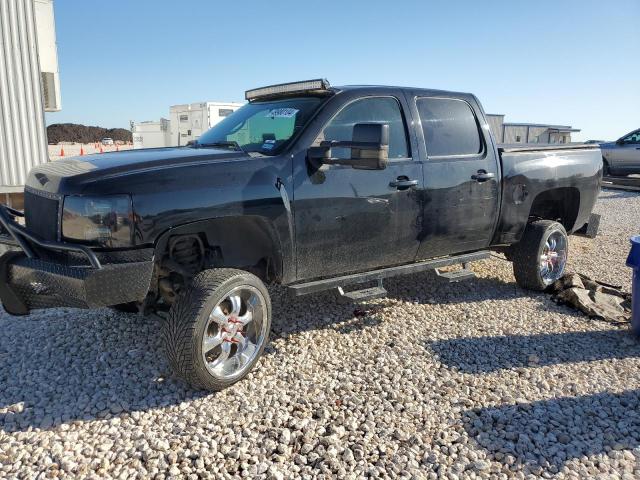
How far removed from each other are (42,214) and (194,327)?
4.02 feet

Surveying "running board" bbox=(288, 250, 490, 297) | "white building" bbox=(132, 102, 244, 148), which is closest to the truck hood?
"running board" bbox=(288, 250, 490, 297)

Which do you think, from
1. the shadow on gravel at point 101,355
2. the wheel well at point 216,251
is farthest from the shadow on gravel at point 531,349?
the wheel well at point 216,251

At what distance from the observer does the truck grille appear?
3.20 meters

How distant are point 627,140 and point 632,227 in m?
9.63

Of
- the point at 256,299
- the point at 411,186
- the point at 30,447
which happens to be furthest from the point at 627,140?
the point at 30,447

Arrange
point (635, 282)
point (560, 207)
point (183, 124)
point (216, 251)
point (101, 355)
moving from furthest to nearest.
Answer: point (183, 124) → point (560, 207) → point (635, 282) → point (101, 355) → point (216, 251)

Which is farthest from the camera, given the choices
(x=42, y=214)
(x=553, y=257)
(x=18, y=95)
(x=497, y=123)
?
(x=497, y=123)

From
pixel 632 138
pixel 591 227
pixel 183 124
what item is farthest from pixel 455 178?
pixel 183 124

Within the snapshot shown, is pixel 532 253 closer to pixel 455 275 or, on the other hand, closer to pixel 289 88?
pixel 455 275

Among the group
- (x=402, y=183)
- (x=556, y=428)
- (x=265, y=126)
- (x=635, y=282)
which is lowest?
(x=556, y=428)

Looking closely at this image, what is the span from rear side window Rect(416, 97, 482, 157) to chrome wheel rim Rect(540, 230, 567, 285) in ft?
4.92

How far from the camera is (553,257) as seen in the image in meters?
5.77

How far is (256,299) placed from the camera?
3.59 metres

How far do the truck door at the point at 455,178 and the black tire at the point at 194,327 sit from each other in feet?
6.42
